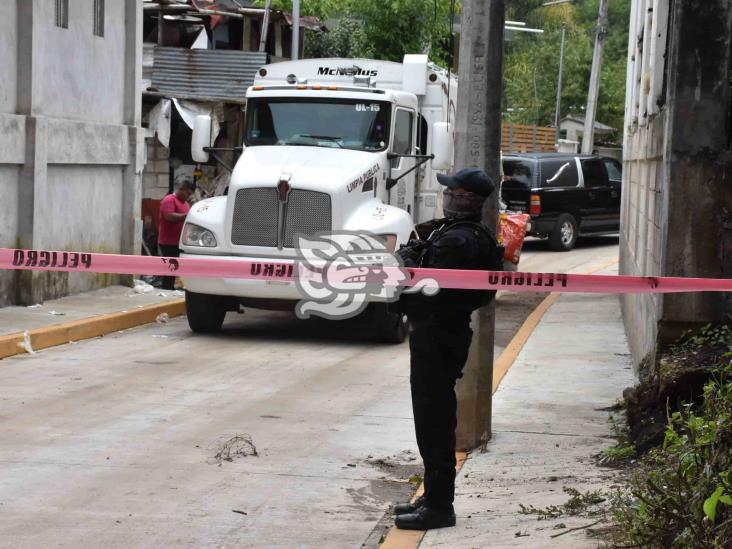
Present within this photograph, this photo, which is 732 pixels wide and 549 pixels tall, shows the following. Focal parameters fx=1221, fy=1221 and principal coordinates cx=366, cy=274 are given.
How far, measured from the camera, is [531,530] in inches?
234

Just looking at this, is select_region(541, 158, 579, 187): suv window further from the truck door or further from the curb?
the curb

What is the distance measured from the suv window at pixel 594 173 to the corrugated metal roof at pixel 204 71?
25.1 ft

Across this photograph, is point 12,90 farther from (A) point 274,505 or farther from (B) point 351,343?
(A) point 274,505

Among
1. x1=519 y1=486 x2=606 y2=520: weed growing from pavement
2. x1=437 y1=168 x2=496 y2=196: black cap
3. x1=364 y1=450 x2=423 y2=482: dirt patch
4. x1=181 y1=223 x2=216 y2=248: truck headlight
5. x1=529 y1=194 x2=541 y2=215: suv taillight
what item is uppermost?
x1=437 y1=168 x2=496 y2=196: black cap

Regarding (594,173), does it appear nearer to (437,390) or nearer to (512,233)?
(512,233)

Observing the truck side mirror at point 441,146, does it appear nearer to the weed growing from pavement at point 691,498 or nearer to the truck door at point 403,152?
the truck door at point 403,152

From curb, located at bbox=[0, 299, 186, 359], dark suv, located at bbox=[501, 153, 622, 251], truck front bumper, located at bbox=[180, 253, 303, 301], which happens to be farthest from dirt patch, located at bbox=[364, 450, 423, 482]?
dark suv, located at bbox=[501, 153, 622, 251]

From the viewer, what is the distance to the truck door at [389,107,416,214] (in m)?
14.8

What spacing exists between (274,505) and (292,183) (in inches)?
268

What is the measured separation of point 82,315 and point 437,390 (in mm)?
9272

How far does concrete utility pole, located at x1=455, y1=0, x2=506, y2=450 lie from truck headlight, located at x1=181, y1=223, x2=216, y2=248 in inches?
231

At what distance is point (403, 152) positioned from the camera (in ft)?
49.4

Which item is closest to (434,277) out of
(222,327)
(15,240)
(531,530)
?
(531,530)

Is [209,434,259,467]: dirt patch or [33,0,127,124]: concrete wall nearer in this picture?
[209,434,259,467]: dirt patch
